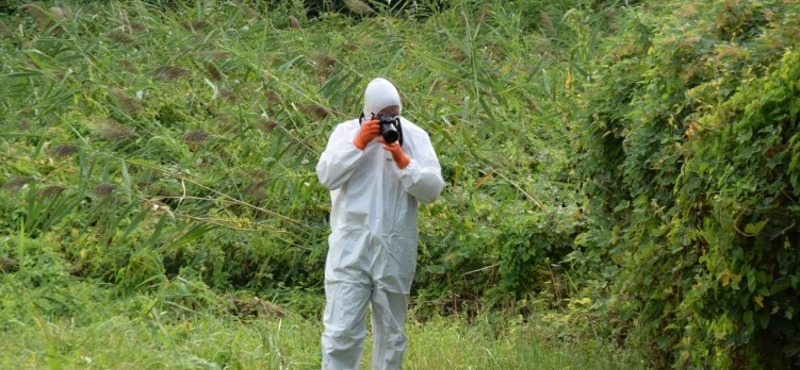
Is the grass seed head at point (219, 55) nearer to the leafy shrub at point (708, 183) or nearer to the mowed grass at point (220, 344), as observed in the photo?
the mowed grass at point (220, 344)

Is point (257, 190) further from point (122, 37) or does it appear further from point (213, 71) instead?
point (122, 37)

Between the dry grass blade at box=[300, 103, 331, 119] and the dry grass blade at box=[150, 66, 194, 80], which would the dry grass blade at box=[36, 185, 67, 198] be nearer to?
the dry grass blade at box=[150, 66, 194, 80]

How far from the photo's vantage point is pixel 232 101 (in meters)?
8.66

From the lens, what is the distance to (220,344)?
5562 millimetres

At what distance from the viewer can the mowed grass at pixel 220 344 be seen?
5090 millimetres

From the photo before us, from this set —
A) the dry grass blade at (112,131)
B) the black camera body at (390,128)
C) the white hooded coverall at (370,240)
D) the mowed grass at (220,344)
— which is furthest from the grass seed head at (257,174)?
the black camera body at (390,128)

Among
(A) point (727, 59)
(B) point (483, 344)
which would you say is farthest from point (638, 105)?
(B) point (483, 344)

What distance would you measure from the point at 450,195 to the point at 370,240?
2.84m

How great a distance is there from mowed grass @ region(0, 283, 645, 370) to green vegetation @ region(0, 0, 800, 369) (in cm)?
2

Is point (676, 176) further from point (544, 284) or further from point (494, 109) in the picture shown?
point (494, 109)

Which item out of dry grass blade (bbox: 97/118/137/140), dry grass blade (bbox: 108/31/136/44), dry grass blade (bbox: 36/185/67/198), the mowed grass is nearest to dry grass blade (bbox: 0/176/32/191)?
dry grass blade (bbox: 36/185/67/198)

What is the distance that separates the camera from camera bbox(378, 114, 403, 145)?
15.9 feet

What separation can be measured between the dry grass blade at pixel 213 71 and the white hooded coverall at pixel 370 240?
4.09 m

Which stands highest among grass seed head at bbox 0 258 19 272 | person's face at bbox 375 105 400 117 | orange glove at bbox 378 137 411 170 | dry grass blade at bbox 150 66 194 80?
person's face at bbox 375 105 400 117
